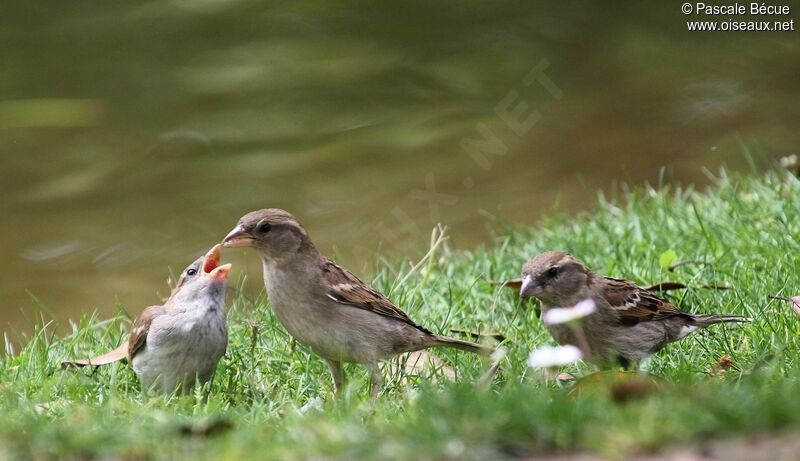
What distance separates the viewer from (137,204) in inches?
453

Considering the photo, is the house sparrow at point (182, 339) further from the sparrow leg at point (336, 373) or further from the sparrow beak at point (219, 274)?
the sparrow leg at point (336, 373)

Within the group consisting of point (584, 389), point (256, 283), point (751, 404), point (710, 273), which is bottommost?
point (256, 283)

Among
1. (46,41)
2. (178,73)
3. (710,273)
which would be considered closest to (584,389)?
(710,273)

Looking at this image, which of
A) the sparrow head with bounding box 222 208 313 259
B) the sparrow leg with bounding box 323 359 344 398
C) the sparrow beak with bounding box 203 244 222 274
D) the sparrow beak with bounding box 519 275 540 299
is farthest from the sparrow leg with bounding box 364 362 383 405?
the sparrow beak with bounding box 203 244 222 274

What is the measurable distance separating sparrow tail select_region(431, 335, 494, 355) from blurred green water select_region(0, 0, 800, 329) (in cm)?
335

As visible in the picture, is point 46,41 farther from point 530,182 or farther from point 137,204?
point 530,182

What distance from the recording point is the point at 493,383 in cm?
566

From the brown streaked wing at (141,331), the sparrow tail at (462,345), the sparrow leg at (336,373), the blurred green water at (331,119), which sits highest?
the brown streaked wing at (141,331)

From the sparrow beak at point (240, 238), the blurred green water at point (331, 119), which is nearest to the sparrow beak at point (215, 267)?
the sparrow beak at point (240, 238)

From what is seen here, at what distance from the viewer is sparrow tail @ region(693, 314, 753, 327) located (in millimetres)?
6102

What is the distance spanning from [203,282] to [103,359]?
0.64m

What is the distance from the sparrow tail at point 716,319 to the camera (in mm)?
6102

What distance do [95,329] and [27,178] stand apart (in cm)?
527

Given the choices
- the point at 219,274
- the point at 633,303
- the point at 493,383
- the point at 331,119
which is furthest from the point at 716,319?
the point at 331,119
